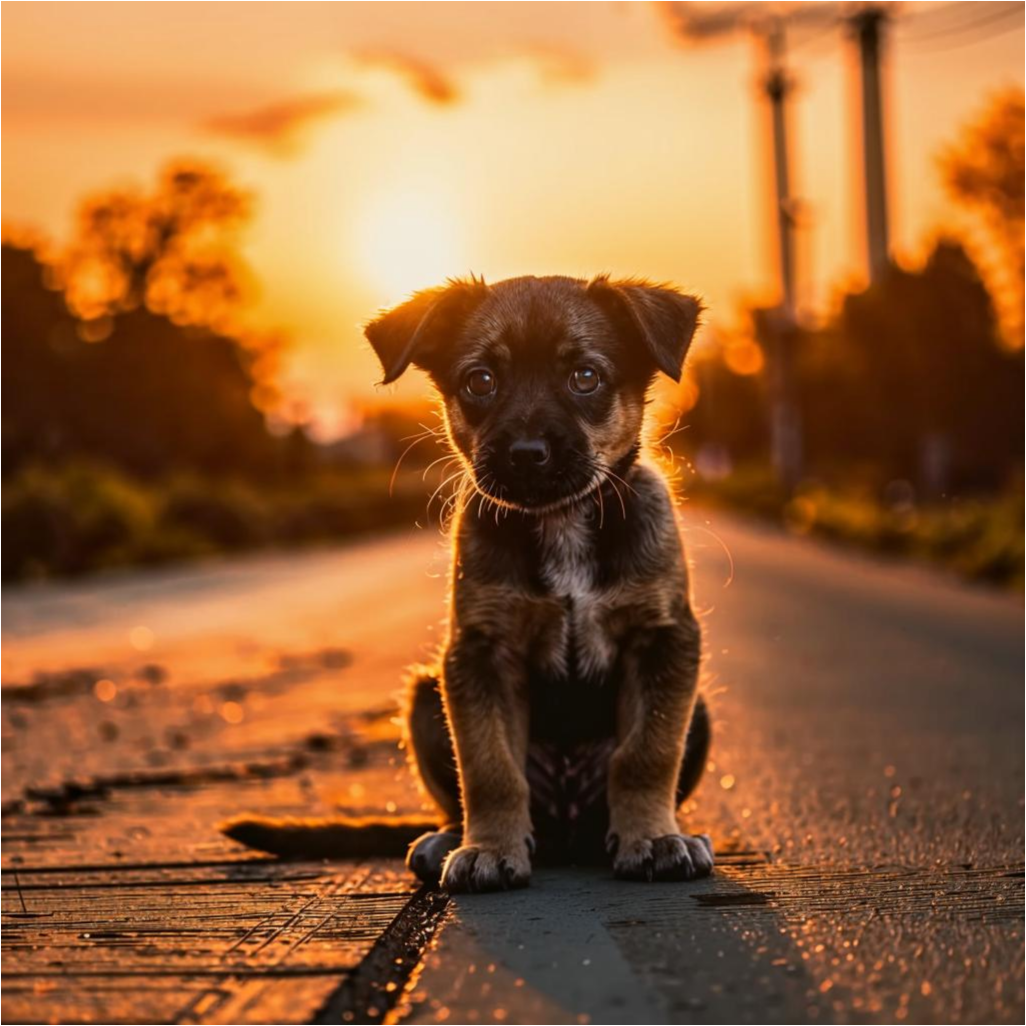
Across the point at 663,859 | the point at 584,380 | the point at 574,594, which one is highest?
the point at 584,380

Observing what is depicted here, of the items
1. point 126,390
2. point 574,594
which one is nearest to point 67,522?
point 574,594

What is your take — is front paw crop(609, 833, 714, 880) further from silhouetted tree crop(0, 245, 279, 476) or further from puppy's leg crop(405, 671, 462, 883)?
silhouetted tree crop(0, 245, 279, 476)

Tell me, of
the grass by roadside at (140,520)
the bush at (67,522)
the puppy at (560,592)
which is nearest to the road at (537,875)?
the puppy at (560,592)

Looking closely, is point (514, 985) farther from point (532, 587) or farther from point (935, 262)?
point (935, 262)

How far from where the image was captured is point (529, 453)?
4.34 meters

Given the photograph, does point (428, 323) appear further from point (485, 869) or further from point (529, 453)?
point (485, 869)

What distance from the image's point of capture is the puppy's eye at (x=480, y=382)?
183 inches

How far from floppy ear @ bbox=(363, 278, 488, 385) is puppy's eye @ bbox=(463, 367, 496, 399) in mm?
228

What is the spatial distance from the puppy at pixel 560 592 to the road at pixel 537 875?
0.24m

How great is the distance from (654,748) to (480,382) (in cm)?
111

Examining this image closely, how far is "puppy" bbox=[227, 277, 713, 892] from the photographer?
446 centimetres

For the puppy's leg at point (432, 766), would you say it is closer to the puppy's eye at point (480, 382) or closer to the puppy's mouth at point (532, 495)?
the puppy's mouth at point (532, 495)

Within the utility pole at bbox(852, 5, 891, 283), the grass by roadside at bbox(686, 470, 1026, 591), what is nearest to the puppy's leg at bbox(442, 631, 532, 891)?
the grass by roadside at bbox(686, 470, 1026, 591)

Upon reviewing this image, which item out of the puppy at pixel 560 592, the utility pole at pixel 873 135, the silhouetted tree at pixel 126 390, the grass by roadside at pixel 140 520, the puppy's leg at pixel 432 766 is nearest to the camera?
the puppy at pixel 560 592
